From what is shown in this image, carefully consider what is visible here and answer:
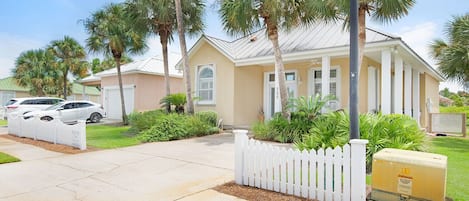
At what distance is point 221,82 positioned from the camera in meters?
15.4

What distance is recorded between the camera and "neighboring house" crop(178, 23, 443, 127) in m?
12.2

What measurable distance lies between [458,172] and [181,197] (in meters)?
5.64

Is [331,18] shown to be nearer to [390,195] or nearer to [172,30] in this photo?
[390,195]

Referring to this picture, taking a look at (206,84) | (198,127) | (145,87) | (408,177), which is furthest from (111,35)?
(408,177)

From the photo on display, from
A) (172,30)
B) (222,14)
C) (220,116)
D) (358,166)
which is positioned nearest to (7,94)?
(172,30)

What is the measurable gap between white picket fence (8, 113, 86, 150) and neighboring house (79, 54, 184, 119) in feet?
24.8

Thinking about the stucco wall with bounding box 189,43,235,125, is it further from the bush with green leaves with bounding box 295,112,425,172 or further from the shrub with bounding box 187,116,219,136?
the bush with green leaves with bounding box 295,112,425,172

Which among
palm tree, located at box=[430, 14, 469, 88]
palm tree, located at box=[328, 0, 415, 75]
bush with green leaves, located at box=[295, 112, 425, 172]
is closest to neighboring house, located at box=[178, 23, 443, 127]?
palm tree, located at box=[430, 14, 469, 88]

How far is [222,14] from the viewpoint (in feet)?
39.0

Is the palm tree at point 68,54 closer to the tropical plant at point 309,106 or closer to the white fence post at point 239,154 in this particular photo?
the tropical plant at point 309,106

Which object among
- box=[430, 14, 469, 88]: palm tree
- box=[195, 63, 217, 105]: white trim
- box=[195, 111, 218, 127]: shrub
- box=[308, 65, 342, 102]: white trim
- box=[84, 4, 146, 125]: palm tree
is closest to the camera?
box=[430, 14, 469, 88]: palm tree

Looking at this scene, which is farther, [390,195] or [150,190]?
[150,190]

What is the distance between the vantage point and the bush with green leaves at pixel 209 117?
45.1 ft

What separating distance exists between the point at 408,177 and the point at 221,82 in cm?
1193
